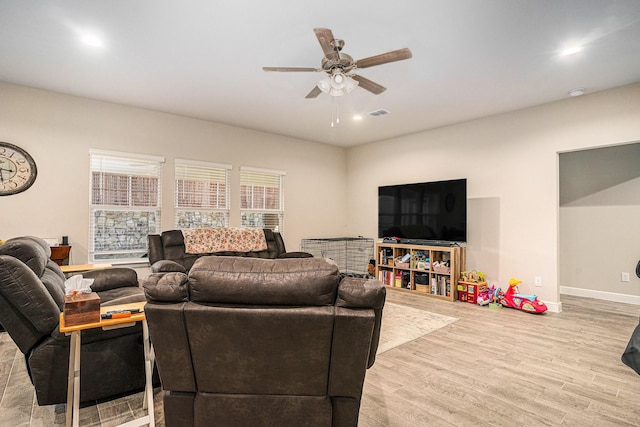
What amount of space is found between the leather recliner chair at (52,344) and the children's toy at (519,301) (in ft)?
14.7

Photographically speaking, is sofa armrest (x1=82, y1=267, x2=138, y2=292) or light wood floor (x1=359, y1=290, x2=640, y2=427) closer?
light wood floor (x1=359, y1=290, x2=640, y2=427)

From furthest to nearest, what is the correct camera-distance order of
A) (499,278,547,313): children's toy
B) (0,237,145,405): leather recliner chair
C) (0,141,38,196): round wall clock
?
(499,278,547,313): children's toy → (0,141,38,196): round wall clock → (0,237,145,405): leather recliner chair

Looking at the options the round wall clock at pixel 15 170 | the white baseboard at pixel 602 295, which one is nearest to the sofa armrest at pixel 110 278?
the round wall clock at pixel 15 170

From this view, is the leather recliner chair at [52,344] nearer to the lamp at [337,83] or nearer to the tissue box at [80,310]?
the tissue box at [80,310]

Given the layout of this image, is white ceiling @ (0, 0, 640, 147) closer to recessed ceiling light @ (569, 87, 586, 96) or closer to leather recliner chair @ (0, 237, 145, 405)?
recessed ceiling light @ (569, 87, 586, 96)

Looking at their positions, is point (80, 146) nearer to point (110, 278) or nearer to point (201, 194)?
point (201, 194)

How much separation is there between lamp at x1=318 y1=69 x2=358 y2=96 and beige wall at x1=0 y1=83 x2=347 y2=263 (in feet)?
9.98

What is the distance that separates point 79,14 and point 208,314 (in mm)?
2636

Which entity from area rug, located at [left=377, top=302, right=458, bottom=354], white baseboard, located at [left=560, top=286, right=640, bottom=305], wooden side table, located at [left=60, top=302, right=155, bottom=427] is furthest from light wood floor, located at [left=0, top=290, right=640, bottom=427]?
white baseboard, located at [left=560, top=286, right=640, bottom=305]

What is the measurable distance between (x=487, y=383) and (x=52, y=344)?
289 centimetres

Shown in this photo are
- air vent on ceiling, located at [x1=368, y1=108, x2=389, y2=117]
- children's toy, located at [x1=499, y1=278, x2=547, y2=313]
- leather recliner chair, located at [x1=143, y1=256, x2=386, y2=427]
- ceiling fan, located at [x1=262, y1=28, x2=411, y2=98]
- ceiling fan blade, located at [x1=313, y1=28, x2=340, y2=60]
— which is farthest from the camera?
air vent on ceiling, located at [x1=368, y1=108, x2=389, y2=117]

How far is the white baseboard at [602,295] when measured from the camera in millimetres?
4920

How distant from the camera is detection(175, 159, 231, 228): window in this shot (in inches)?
206

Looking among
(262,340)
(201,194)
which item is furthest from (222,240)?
(262,340)
